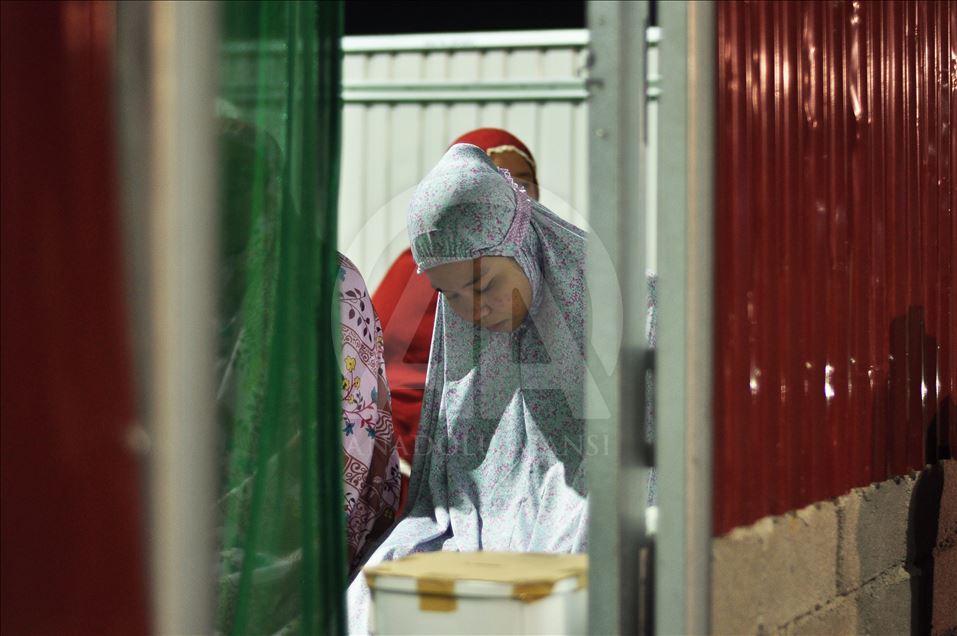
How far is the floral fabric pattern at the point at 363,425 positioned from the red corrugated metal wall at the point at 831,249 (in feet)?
3.44

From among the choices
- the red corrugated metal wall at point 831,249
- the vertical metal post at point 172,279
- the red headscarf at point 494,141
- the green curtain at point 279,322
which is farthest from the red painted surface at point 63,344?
the red headscarf at point 494,141

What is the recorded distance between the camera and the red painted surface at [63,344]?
1.58 meters

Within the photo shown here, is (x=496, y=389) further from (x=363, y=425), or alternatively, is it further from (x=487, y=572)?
(x=487, y=572)

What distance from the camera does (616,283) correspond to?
2.00 metres

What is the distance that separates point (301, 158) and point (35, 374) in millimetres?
486

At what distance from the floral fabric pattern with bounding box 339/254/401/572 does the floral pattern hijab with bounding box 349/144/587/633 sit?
0.09 metres

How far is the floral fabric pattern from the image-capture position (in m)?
3.02

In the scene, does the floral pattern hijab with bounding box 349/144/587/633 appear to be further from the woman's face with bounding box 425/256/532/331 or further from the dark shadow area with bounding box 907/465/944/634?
the dark shadow area with bounding box 907/465/944/634

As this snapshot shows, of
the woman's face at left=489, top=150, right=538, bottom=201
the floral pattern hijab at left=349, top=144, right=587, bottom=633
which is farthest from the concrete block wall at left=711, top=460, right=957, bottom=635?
the woman's face at left=489, top=150, right=538, bottom=201

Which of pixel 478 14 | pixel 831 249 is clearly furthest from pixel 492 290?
pixel 478 14

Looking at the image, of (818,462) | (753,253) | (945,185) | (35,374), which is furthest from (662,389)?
(945,185)

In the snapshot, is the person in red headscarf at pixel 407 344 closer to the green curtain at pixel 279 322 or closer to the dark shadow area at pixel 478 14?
the green curtain at pixel 279 322

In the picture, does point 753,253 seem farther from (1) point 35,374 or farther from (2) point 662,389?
(1) point 35,374

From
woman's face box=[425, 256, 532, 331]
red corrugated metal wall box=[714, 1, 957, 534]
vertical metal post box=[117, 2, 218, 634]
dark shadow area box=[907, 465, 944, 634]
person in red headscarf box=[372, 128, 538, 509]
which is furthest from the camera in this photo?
person in red headscarf box=[372, 128, 538, 509]
